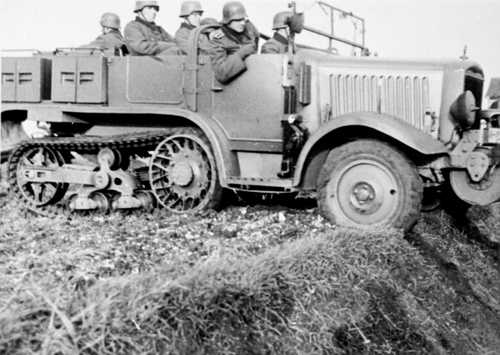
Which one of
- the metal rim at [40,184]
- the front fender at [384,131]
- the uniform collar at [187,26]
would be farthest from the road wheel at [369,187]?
the uniform collar at [187,26]

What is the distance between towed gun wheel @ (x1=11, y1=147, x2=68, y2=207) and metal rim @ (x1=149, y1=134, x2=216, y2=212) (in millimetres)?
1272

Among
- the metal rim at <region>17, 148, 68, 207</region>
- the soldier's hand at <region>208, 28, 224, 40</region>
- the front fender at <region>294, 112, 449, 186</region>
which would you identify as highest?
the soldier's hand at <region>208, 28, 224, 40</region>

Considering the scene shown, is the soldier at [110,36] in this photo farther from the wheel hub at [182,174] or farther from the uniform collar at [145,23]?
the wheel hub at [182,174]

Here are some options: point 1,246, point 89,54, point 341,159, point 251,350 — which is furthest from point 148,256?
point 89,54

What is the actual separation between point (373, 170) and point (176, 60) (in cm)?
227

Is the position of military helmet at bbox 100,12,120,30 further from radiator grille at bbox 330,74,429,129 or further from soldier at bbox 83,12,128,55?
radiator grille at bbox 330,74,429,129

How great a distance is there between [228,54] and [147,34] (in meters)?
1.52

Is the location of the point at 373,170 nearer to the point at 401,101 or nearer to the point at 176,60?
Answer: the point at 401,101

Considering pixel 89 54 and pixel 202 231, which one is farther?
pixel 89 54

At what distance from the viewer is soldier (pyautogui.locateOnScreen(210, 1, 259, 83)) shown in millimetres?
6684

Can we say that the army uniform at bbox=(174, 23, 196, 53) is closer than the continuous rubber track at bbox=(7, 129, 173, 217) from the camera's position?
No

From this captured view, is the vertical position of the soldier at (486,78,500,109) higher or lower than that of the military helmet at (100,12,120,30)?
lower

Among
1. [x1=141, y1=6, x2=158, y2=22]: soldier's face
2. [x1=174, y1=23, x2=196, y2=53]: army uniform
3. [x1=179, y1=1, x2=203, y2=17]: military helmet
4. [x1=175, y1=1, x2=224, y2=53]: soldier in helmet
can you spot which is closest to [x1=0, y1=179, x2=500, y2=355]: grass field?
[x1=174, y1=23, x2=196, y2=53]: army uniform

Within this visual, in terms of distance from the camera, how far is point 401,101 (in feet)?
21.5
